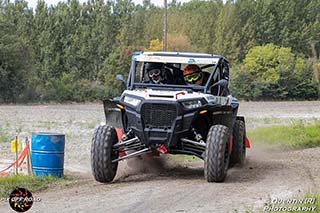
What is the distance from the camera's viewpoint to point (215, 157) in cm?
1283

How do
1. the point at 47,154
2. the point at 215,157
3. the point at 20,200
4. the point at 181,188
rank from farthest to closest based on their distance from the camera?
the point at 47,154 < the point at 215,157 < the point at 181,188 < the point at 20,200

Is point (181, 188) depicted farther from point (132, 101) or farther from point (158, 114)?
point (132, 101)

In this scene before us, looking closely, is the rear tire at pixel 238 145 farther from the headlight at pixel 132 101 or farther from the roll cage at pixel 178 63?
the headlight at pixel 132 101

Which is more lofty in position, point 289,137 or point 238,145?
point 238,145

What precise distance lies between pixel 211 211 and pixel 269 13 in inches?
3419

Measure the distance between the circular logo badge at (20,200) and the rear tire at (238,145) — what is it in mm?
5356

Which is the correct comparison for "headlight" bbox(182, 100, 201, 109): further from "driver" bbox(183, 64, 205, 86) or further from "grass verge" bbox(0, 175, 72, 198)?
"grass verge" bbox(0, 175, 72, 198)

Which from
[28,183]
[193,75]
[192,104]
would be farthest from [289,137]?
[28,183]

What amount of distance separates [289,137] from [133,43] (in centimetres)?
6482

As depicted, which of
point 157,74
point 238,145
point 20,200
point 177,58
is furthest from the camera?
point 238,145

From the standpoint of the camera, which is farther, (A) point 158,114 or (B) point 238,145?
(B) point 238,145

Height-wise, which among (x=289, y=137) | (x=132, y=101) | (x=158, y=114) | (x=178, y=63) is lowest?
(x=289, y=137)

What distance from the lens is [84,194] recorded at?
11.9m

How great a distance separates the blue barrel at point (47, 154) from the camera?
14117mm
